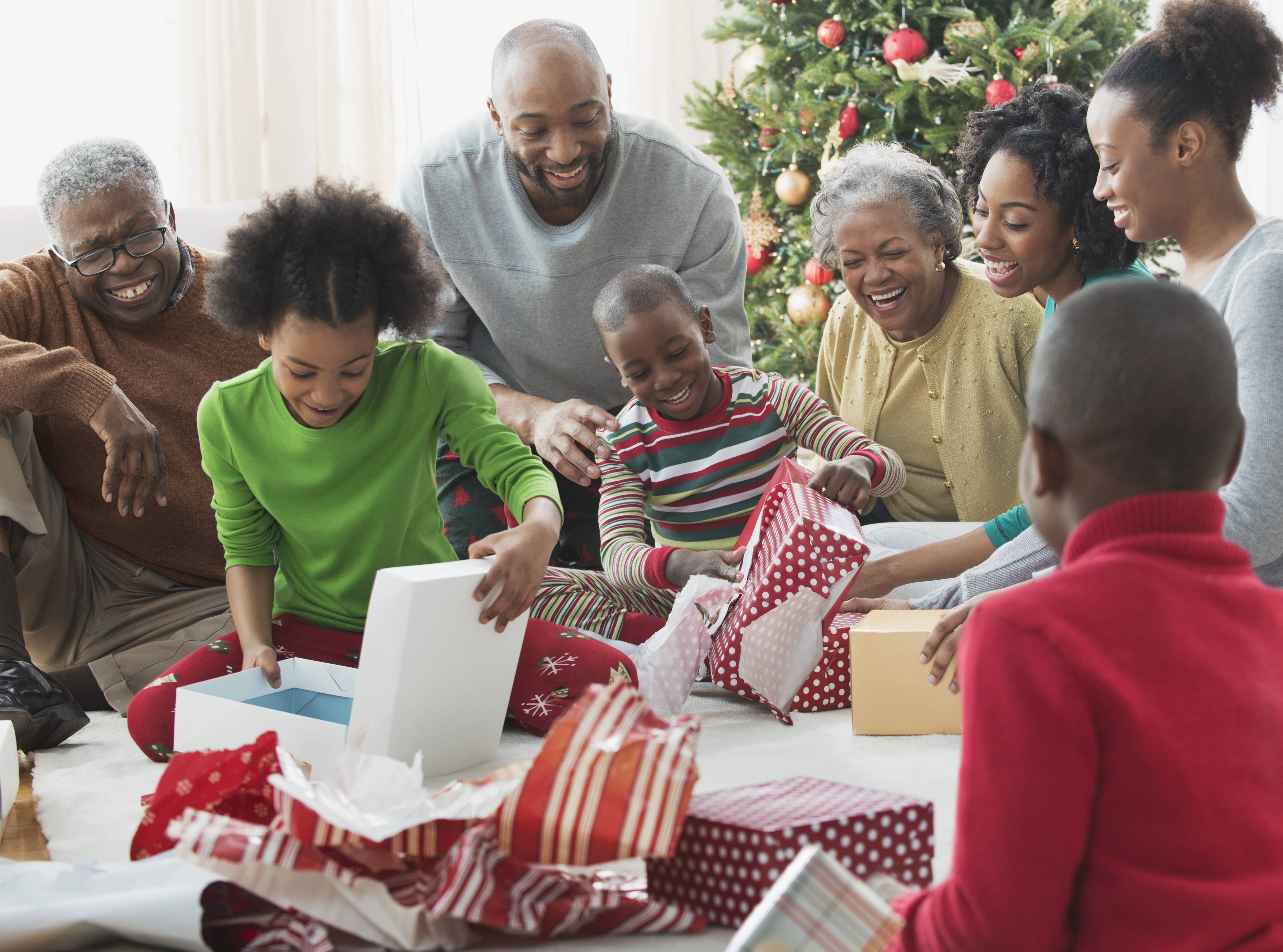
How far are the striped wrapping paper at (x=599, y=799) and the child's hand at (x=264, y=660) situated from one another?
27.4 inches

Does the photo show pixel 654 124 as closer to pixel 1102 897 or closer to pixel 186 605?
pixel 186 605

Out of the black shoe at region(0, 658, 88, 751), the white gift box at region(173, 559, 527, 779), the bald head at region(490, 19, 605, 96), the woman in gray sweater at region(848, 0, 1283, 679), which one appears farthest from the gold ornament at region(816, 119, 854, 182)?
the black shoe at region(0, 658, 88, 751)

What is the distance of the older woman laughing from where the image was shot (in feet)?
6.82

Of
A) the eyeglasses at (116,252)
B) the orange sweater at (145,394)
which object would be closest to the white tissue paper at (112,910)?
the orange sweater at (145,394)

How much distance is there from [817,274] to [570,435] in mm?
1625

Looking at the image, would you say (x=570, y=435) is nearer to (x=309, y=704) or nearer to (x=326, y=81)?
(x=309, y=704)

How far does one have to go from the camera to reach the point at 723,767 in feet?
4.52

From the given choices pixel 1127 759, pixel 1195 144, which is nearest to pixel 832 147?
pixel 1195 144

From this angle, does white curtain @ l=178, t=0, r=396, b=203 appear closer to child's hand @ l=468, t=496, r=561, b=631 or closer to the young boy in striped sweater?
the young boy in striped sweater

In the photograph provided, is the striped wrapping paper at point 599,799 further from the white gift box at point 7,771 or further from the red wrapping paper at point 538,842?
the white gift box at point 7,771

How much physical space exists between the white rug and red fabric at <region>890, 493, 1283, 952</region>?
0.37 metres

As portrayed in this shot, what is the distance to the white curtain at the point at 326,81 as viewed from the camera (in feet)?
11.9

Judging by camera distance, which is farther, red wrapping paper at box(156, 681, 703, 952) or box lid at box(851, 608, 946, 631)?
box lid at box(851, 608, 946, 631)

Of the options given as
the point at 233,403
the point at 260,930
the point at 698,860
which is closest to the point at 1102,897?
the point at 698,860
